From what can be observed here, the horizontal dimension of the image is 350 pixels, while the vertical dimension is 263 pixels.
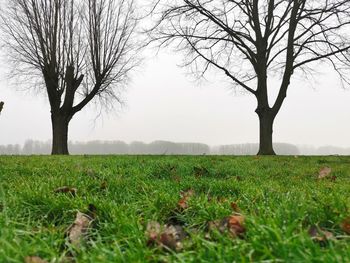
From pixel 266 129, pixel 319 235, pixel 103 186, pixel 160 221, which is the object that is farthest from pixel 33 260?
pixel 266 129

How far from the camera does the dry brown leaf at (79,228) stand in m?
2.52

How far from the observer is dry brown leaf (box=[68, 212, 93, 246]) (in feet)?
8.28

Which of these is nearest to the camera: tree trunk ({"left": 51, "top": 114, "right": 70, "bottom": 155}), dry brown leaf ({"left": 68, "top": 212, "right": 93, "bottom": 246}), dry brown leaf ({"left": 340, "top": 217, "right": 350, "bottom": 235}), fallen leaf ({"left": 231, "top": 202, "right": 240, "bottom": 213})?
dry brown leaf ({"left": 340, "top": 217, "right": 350, "bottom": 235})

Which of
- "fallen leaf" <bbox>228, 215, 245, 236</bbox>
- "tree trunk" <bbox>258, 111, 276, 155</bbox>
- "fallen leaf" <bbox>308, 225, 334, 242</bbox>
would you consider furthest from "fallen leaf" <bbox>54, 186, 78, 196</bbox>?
"tree trunk" <bbox>258, 111, 276, 155</bbox>

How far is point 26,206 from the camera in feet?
10.7

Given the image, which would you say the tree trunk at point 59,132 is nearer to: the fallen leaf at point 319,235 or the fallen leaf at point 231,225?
the fallen leaf at point 231,225

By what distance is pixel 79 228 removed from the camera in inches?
106

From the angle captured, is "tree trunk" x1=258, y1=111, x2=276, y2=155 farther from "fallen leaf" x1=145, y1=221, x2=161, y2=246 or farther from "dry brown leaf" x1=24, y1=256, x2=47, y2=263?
"dry brown leaf" x1=24, y1=256, x2=47, y2=263

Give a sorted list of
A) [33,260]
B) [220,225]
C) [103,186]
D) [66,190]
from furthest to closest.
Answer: [103,186] → [66,190] → [220,225] → [33,260]

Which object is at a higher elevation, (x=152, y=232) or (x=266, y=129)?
(x=266, y=129)

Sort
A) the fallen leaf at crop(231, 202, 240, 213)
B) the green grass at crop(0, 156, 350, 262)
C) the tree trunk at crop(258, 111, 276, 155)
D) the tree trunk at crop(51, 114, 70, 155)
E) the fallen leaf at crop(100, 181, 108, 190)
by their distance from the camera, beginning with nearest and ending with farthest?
the green grass at crop(0, 156, 350, 262)
the fallen leaf at crop(231, 202, 240, 213)
the fallen leaf at crop(100, 181, 108, 190)
the tree trunk at crop(258, 111, 276, 155)
the tree trunk at crop(51, 114, 70, 155)

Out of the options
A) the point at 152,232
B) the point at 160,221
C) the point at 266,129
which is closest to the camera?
the point at 152,232

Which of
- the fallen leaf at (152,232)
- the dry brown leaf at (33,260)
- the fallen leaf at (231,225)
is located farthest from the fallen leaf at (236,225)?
the dry brown leaf at (33,260)

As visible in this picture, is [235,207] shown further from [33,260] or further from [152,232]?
[33,260]
